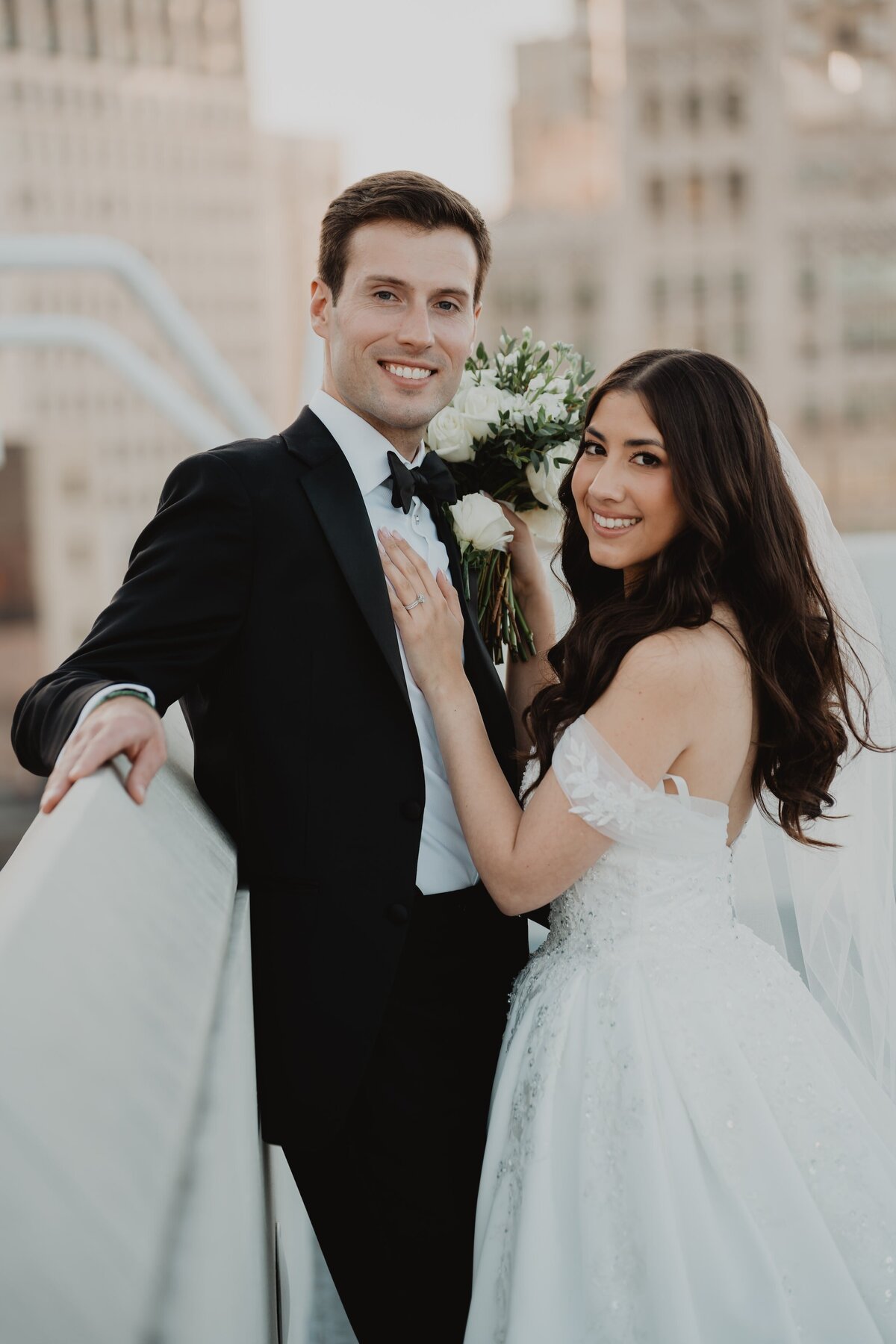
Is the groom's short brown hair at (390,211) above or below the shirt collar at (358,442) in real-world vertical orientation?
above

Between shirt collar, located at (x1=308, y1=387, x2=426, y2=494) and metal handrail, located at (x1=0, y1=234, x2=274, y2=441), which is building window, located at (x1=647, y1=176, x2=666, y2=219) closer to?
metal handrail, located at (x1=0, y1=234, x2=274, y2=441)

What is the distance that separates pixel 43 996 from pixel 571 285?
223 feet

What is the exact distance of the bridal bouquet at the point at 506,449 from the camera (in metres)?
2.13

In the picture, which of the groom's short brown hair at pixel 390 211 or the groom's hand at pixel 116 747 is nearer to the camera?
the groom's hand at pixel 116 747

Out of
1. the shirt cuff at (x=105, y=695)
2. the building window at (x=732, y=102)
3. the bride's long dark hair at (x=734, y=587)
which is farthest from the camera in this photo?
the building window at (x=732, y=102)

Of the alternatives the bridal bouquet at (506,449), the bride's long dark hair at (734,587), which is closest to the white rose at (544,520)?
the bridal bouquet at (506,449)

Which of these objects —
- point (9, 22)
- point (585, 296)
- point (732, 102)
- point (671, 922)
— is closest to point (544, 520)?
point (671, 922)

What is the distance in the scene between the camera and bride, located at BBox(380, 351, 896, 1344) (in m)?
1.58

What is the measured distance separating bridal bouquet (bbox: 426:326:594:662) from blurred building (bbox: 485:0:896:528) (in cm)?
6101

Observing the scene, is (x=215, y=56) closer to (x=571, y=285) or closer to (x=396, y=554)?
(x=571, y=285)

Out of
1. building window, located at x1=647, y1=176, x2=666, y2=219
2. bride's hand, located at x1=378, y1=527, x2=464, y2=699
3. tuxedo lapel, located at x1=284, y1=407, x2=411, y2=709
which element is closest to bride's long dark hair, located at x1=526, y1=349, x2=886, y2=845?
bride's hand, located at x1=378, y1=527, x2=464, y2=699

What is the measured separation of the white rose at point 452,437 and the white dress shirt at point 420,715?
0.21 metres

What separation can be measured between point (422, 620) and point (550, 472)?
0.54 meters

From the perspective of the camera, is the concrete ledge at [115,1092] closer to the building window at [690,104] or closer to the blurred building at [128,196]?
the building window at [690,104]
